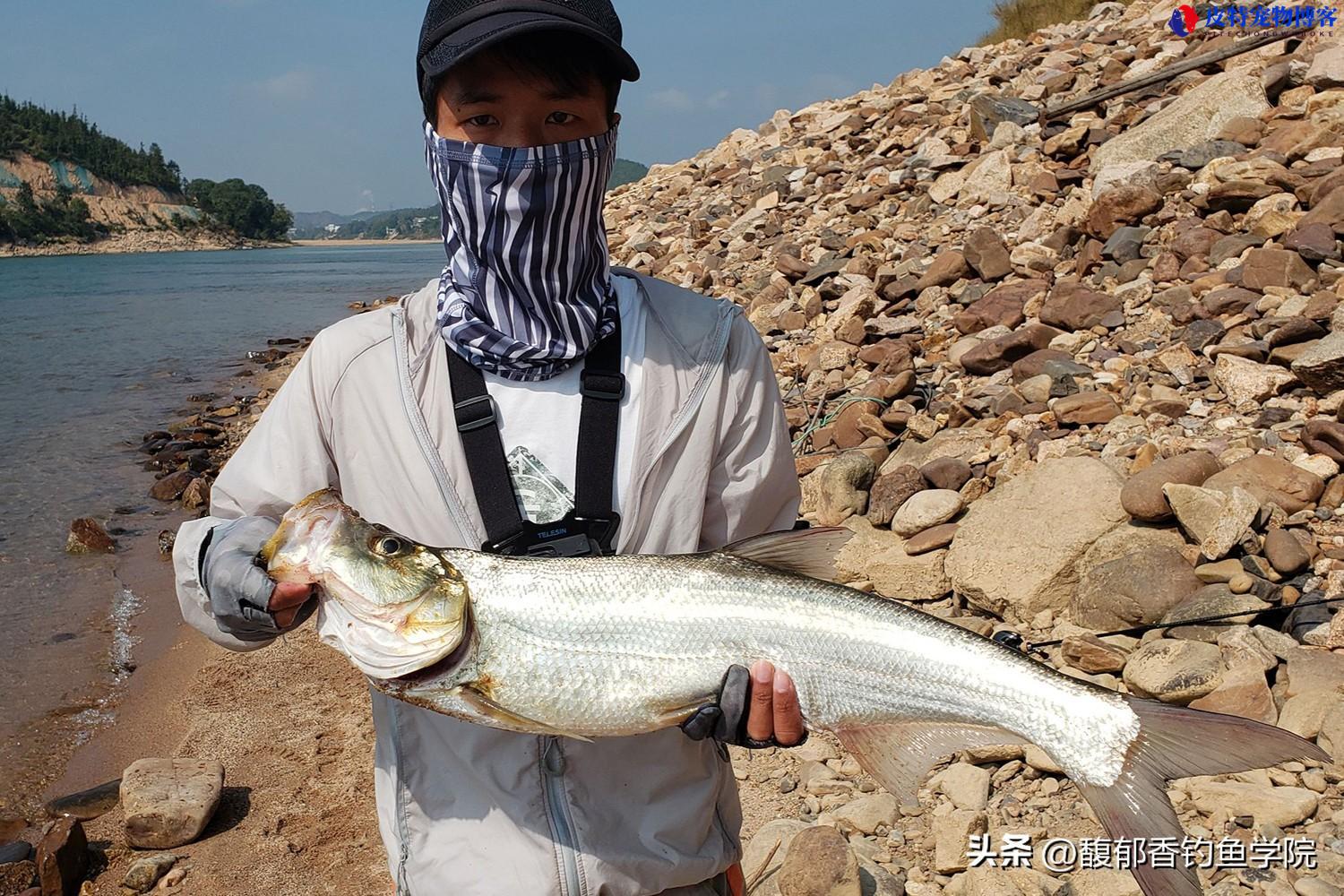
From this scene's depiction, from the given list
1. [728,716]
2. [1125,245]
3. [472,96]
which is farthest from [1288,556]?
[1125,245]

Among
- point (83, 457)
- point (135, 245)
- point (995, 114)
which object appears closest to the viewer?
point (995, 114)

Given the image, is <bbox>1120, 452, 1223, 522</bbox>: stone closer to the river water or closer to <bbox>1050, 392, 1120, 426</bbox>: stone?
<bbox>1050, 392, 1120, 426</bbox>: stone

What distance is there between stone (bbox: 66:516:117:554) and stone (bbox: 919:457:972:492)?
8878 mm

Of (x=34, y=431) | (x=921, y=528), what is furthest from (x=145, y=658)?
(x=34, y=431)

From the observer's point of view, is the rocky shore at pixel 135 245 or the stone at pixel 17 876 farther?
the rocky shore at pixel 135 245

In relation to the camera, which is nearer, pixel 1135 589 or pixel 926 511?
pixel 1135 589

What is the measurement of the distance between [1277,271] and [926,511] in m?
3.72

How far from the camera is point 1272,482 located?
562cm

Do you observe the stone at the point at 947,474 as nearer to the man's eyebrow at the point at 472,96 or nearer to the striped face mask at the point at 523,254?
the striped face mask at the point at 523,254

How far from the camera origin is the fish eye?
2266 mm

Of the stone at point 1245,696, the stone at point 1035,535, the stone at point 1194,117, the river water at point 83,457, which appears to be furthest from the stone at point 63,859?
the stone at point 1194,117

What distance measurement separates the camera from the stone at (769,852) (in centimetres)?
432

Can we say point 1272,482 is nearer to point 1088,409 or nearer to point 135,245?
point 1088,409

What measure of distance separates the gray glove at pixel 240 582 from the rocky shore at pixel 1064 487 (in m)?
2.79
